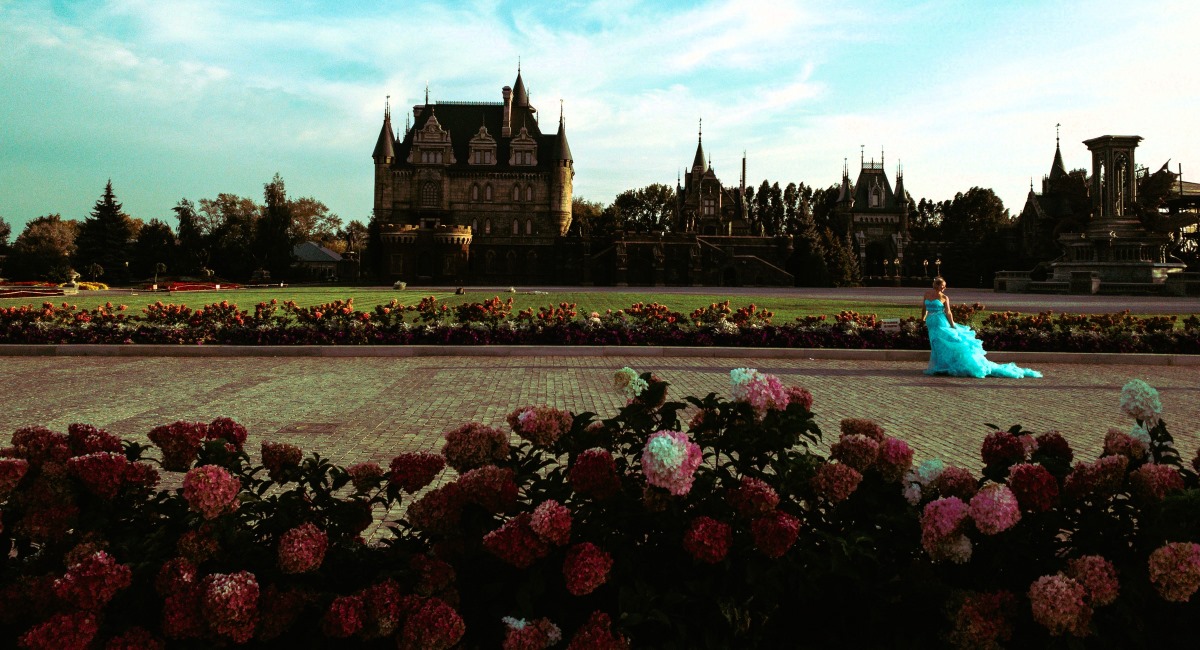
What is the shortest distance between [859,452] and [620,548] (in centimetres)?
117

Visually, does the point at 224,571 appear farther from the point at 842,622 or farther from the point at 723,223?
the point at 723,223

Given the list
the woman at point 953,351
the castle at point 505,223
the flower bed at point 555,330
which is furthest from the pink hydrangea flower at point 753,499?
the castle at point 505,223

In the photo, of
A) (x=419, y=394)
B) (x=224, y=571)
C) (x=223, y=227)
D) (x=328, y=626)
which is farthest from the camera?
(x=223, y=227)

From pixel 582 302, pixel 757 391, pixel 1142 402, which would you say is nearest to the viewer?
pixel 757 391

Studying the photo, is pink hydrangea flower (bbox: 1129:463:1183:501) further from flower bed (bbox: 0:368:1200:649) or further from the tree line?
the tree line

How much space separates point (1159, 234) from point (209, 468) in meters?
70.3

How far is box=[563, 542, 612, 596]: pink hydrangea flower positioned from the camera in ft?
9.65

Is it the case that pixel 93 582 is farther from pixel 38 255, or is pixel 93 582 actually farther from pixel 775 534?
pixel 38 255

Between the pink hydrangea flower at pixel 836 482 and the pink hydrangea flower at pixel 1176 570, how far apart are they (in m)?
1.07

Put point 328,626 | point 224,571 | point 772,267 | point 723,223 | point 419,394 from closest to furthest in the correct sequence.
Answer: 1. point 328,626
2. point 224,571
3. point 419,394
4. point 772,267
5. point 723,223

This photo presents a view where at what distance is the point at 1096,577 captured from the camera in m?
3.01

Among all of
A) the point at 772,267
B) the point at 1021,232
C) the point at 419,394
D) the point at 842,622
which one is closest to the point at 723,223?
the point at 772,267

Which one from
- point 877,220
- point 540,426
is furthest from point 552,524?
point 877,220

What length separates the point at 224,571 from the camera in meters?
3.15
